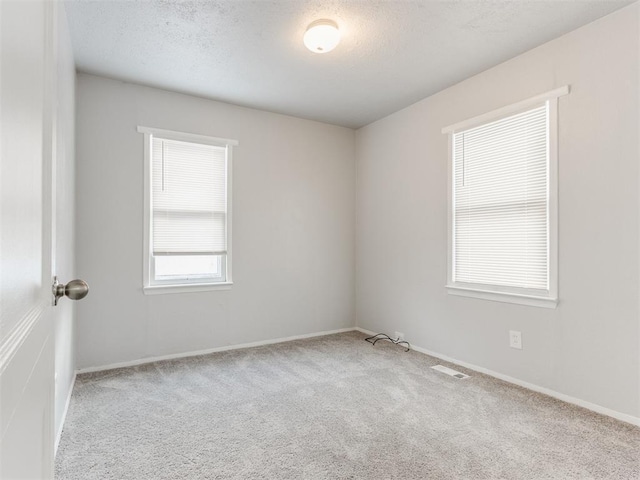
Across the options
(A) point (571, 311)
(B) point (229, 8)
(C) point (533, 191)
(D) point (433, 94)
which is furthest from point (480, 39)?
(A) point (571, 311)

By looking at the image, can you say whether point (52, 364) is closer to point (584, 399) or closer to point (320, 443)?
point (320, 443)

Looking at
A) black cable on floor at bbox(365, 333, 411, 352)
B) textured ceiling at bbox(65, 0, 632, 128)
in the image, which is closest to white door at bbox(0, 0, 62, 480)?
textured ceiling at bbox(65, 0, 632, 128)

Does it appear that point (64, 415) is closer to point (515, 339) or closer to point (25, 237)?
point (25, 237)

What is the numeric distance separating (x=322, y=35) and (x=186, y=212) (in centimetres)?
212

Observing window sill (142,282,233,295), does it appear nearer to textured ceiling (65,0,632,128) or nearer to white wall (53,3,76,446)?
white wall (53,3,76,446)

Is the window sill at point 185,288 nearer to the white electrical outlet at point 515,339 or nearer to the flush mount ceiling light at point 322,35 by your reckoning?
the flush mount ceiling light at point 322,35

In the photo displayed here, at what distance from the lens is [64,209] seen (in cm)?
253

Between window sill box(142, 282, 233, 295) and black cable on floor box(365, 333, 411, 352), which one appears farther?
black cable on floor box(365, 333, 411, 352)

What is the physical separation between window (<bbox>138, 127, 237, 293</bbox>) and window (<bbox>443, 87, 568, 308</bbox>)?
7.40ft

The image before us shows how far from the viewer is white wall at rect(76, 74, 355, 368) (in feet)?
10.9

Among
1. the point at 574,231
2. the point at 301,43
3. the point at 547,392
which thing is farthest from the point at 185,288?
the point at 574,231

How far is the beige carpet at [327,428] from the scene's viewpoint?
1.89 meters

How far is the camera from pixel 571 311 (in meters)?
2.66

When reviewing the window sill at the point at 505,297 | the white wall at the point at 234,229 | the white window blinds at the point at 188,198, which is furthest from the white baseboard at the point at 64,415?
the window sill at the point at 505,297
